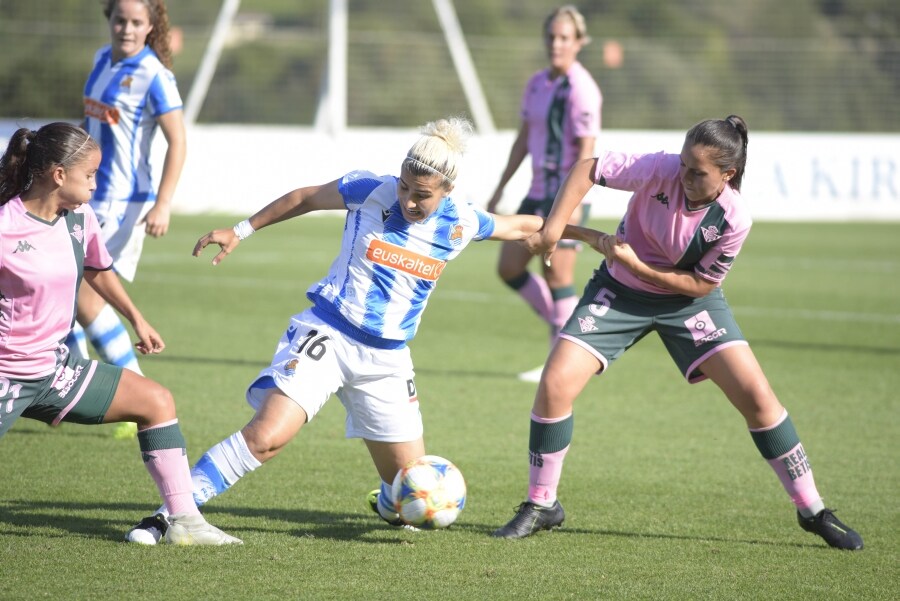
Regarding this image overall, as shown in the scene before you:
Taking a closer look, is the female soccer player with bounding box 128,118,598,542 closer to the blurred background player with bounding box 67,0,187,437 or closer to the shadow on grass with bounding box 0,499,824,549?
the shadow on grass with bounding box 0,499,824,549

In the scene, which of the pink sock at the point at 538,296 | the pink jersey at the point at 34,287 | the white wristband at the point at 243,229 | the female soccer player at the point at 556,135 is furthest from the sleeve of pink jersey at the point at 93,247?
the pink sock at the point at 538,296

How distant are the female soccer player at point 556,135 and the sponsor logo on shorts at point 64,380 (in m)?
4.08

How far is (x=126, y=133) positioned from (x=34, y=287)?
9.10 ft

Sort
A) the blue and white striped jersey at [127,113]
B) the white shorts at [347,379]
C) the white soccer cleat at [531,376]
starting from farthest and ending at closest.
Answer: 1. the white soccer cleat at [531,376]
2. the blue and white striped jersey at [127,113]
3. the white shorts at [347,379]

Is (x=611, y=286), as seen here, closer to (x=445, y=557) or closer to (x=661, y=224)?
(x=661, y=224)

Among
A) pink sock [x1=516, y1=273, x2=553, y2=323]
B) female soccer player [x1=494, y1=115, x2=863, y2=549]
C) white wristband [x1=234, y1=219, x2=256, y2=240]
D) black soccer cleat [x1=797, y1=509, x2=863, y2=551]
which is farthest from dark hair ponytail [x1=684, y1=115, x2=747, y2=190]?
pink sock [x1=516, y1=273, x2=553, y2=323]

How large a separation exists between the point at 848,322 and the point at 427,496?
803cm

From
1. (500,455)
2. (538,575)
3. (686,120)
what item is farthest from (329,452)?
(686,120)

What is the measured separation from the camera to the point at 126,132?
22.6ft

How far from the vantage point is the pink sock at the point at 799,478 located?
512 cm

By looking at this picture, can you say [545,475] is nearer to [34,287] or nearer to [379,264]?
[379,264]

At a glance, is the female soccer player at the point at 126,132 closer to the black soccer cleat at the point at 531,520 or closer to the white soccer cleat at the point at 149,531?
the white soccer cleat at the point at 149,531

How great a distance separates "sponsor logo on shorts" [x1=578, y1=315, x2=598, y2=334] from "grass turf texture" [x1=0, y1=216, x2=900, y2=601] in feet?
2.94

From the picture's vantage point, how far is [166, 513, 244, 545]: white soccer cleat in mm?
4672
